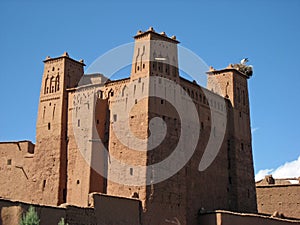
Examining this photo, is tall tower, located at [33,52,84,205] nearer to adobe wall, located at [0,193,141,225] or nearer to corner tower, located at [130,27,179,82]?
corner tower, located at [130,27,179,82]

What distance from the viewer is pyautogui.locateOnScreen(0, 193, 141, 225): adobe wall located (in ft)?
66.2

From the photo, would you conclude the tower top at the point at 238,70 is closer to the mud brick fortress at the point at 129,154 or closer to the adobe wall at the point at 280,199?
the mud brick fortress at the point at 129,154

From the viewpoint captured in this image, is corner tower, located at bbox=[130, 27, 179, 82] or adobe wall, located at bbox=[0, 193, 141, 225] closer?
adobe wall, located at bbox=[0, 193, 141, 225]

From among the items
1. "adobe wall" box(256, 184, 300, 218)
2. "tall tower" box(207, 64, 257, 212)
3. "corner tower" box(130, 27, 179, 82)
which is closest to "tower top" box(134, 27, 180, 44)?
"corner tower" box(130, 27, 179, 82)

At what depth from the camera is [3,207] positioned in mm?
20234

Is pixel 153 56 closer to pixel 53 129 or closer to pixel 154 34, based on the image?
pixel 154 34

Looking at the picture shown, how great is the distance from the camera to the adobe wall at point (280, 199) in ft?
116

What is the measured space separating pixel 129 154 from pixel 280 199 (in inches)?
501

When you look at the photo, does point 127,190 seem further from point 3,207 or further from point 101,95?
point 3,207

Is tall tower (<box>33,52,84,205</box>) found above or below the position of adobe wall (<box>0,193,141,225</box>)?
above

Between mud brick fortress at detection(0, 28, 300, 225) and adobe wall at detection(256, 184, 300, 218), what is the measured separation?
2.77 metres

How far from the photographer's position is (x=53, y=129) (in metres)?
30.0

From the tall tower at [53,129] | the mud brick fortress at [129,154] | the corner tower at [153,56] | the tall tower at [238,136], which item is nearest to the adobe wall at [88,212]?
the mud brick fortress at [129,154]

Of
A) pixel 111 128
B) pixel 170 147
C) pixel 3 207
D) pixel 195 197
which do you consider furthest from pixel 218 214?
pixel 3 207
